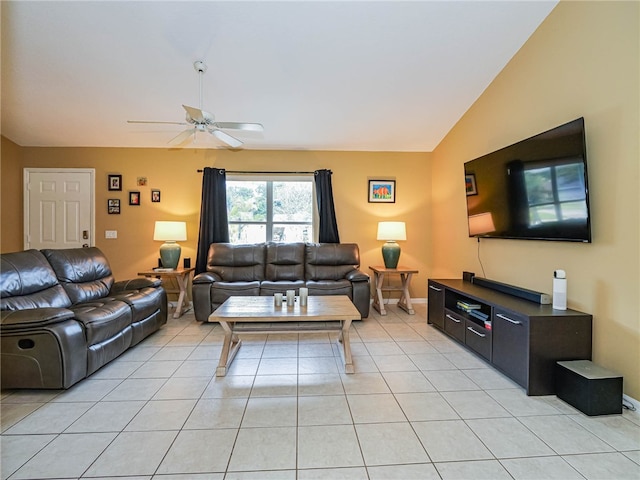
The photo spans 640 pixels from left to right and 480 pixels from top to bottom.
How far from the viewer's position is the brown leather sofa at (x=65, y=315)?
2.13 meters

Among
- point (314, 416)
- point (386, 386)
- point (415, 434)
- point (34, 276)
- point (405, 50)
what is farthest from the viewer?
point (405, 50)

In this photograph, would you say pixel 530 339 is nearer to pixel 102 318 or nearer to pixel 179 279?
pixel 102 318

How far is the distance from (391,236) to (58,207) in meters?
5.05

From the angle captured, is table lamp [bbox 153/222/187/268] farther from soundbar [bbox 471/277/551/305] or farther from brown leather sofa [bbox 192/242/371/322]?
soundbar [bbox 471/277/551/305]

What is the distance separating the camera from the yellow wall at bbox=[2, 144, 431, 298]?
466cm

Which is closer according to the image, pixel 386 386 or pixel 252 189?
pixel 386 386

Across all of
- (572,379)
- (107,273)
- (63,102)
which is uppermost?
(63,102)

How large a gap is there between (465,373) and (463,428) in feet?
2.61

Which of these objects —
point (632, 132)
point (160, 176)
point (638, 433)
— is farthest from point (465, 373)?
point (160, 176)

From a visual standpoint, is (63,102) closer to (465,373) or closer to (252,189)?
(252,189)

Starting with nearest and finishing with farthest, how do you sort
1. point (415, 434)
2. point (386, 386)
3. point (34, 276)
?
1. point (415, 434)
2. point (386, 386)
3. point (34, 276)

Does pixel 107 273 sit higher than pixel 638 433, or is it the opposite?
pixel 107 273

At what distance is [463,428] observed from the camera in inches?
70.6

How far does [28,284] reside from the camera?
2.60 meters
